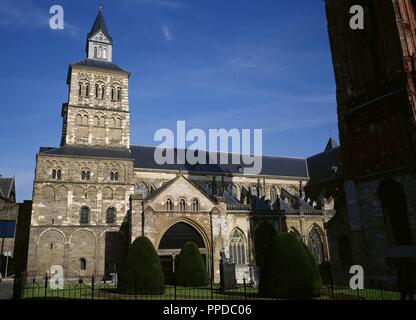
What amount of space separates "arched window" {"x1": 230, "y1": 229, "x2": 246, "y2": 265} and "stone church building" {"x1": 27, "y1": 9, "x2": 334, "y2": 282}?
0.28 ft

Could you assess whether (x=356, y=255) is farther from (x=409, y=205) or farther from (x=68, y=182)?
(x=68, y=182)

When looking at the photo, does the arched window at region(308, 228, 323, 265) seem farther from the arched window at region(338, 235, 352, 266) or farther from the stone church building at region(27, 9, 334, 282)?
the arched window at region(338, 235, 352, 266)

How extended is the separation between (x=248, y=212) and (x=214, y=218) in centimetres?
360

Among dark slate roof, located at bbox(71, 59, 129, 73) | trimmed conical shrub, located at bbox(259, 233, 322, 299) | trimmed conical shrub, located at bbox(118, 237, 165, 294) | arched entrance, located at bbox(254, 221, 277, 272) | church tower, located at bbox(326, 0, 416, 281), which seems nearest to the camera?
trimmed conical shrub, located at bbox(259, 233, 322, 299)

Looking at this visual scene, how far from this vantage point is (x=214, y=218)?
27562 millimetres

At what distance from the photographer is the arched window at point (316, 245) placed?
30000 mm

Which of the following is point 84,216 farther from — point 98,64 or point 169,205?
point 98,64

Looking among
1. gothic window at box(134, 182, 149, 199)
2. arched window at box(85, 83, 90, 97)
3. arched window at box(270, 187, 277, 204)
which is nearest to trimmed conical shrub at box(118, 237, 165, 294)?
gothic window at box(134, 182, 149, 199)

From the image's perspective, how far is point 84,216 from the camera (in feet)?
99.5

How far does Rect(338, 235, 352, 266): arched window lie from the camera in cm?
2081

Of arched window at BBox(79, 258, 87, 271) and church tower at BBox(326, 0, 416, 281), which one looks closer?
church tower at BBox(326, 0, 416, 281)
